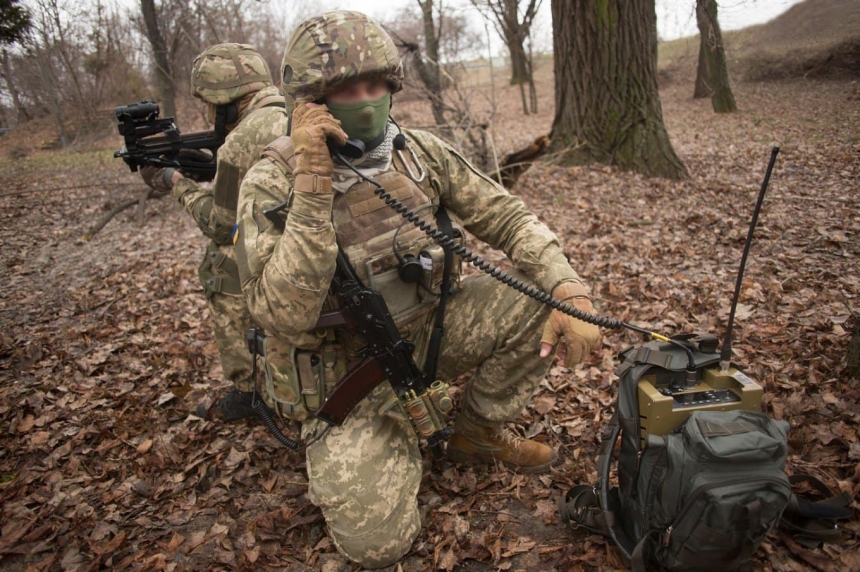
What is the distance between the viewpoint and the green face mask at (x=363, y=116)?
2.41 metres

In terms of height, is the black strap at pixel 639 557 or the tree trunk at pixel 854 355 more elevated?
the tree trunk at pixel 854 355

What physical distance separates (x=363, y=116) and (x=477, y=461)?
1.95 metres

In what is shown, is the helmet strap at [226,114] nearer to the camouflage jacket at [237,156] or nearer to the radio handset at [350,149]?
the camouflage jacket at [237,156]

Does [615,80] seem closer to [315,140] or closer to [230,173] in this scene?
[230,173]

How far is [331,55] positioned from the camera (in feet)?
7.61

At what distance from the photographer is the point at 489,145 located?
26.6 ft

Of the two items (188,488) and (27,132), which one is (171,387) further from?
(27,132)

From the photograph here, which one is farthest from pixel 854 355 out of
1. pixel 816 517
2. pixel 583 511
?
pixel 583 511

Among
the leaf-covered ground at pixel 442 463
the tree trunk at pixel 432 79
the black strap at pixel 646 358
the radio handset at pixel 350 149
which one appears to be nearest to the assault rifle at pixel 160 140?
the leaf-covered ground at pixel 442 463

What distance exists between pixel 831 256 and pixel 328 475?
4.32 meters

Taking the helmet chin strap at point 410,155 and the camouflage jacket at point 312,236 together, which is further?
the helmet chin strap at point 410,155

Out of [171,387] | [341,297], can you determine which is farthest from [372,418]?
[171,387]

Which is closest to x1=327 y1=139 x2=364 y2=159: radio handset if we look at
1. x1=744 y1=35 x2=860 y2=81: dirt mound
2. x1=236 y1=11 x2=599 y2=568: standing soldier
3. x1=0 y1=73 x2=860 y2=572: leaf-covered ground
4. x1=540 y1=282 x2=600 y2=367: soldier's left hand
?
x1=236 y1=11 x2=599 y2=568: standing soldier

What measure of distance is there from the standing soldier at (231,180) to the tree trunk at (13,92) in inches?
238
